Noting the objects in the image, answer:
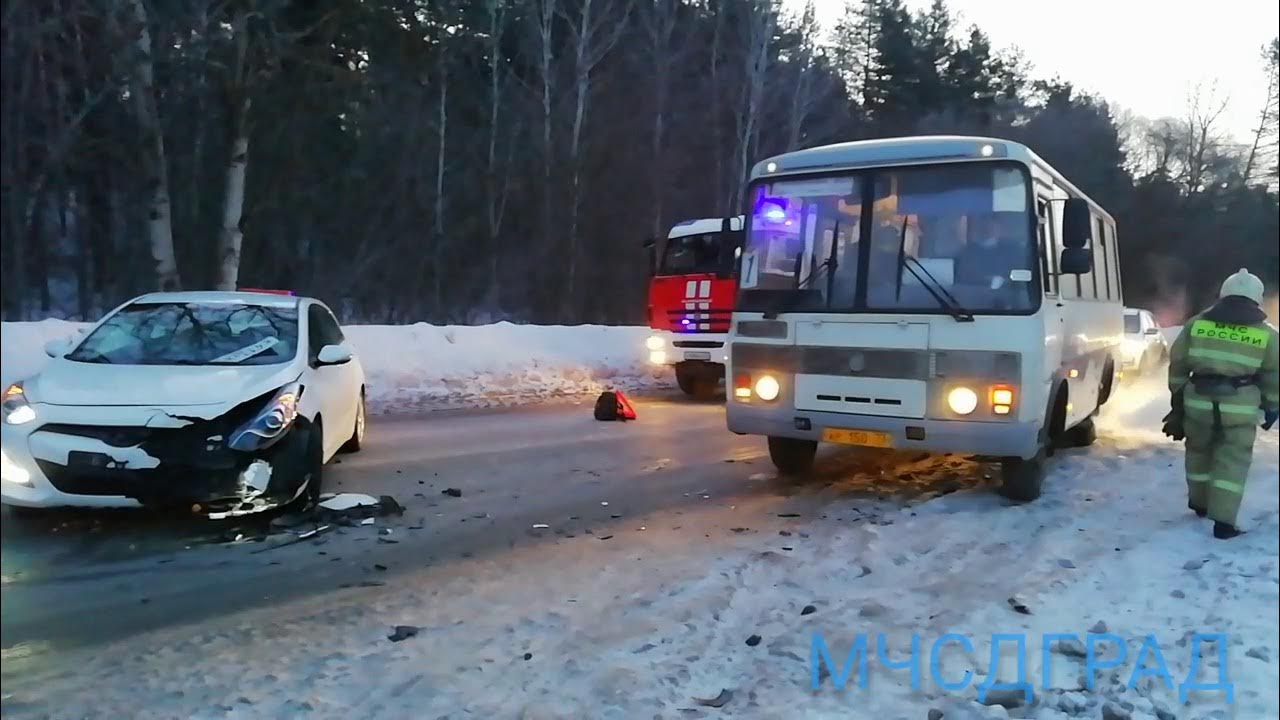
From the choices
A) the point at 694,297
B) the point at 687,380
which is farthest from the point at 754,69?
the point at 687,380

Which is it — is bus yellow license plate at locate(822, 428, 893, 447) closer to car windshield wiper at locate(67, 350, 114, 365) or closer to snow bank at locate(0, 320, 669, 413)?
snow bank at locate(0, 320, 669, 413)

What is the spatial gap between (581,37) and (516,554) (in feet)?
9.33

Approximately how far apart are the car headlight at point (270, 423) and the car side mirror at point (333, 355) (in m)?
0.20

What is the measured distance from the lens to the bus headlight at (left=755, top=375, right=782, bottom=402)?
658 cm

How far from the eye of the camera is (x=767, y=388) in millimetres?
6609

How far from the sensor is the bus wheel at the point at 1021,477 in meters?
6.44

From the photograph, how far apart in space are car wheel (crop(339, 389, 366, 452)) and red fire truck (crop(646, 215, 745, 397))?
2.27 metres

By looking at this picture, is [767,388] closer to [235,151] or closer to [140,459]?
[140,459]

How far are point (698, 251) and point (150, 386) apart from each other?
397 cm

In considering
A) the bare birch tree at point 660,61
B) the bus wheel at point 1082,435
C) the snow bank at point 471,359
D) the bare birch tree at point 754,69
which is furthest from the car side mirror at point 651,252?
the bus wheel at point 1082,435

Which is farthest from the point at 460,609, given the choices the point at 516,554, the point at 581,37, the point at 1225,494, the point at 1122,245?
the point at 1122,245

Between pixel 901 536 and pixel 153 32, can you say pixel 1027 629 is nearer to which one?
pixel 901 536

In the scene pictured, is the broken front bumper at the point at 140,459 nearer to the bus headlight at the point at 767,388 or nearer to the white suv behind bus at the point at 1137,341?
the bus headlight at the point at 767,388

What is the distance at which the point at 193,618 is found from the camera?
3973mm
